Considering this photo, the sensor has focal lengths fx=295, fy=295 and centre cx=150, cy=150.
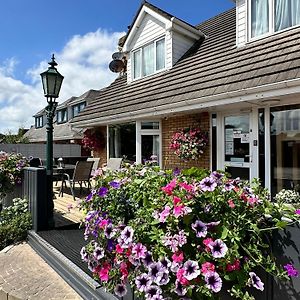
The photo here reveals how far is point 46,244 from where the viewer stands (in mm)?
4203

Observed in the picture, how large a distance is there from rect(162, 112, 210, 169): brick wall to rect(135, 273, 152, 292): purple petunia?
6.18 m

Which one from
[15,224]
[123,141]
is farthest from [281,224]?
[123,141]

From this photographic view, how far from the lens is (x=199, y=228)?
1.84 metres

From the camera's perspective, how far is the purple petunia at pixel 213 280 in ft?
5.54

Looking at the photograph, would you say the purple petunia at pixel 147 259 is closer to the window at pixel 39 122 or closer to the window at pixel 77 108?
the window at pixel 77 108

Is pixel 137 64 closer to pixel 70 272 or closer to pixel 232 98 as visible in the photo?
pixel 232 98

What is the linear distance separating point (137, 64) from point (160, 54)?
4.08 ft

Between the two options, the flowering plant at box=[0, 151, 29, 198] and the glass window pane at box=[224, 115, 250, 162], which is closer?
the flowering plant at box=[0, 151, 29, 198]

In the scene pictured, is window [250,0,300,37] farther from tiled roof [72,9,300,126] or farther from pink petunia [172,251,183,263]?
pink petunia [172,251,183,263]

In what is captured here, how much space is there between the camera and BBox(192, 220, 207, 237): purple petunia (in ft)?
5.97

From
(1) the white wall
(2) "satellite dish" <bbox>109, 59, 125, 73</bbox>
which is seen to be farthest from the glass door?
(2) "satellite dish" <bbox>109, 59, 125, 73</bbox>

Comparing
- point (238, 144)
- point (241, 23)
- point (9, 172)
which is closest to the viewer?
point (9, 172)

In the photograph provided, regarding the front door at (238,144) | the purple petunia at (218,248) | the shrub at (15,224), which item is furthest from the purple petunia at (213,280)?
the front door at (238,144)

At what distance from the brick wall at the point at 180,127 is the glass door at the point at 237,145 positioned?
534 millimetres
